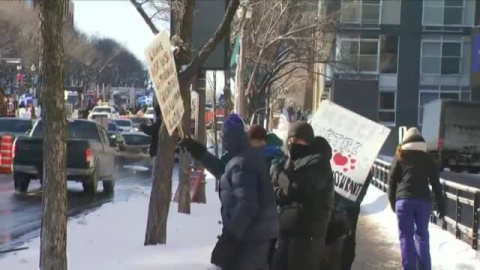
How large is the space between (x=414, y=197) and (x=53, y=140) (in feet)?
13.3

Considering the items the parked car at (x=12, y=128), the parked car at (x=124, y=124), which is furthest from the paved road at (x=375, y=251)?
the parked car at (x=124, y=124)

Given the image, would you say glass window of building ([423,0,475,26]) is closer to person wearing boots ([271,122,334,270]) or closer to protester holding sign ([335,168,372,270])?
protester holding sign ([335,168,372,270])

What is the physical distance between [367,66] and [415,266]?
4387 cm

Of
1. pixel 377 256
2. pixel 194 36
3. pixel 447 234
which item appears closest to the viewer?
pixel 377 256

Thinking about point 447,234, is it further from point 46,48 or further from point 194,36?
point 46,48

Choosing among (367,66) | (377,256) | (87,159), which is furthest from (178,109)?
(367,66)

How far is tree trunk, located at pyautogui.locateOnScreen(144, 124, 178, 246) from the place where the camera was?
9.04 meters

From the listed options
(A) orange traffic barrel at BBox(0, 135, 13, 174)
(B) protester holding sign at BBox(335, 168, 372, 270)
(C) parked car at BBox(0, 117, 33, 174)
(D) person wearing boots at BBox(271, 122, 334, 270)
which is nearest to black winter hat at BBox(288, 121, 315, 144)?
(D) person wearing boots at BBox(271, 122, 334, 270)

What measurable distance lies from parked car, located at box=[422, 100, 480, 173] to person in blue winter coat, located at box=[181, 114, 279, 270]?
984 inches

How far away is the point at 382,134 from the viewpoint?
813 cm

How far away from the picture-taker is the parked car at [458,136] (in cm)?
2966

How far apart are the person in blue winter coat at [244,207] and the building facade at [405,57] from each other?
45477 millimetres

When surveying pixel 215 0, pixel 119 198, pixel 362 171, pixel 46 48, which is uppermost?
pixel 215 0

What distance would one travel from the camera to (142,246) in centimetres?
905
